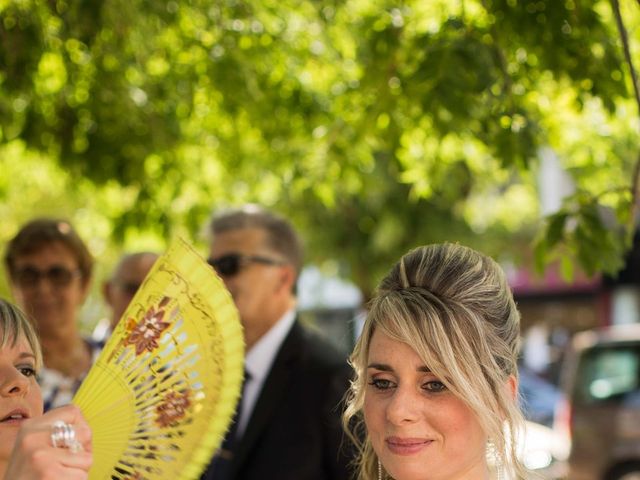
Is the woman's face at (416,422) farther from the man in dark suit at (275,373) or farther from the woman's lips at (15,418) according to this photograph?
the man in dark suit at (275,373)

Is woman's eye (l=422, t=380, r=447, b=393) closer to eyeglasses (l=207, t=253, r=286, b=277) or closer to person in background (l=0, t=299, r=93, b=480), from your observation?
person in background (l=0, t=299, r=93, b=480)

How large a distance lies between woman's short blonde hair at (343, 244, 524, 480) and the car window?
7982 millimetres

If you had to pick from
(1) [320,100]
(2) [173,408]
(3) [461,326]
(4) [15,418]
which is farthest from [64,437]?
(1) [320,100]

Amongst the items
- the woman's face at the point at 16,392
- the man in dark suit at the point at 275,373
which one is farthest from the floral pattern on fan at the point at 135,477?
the man in dark suit at the point at 275,373

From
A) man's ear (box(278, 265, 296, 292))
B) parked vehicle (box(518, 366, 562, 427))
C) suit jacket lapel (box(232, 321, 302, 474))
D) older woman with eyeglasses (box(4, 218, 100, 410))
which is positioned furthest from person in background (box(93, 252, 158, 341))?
parked vehicle (box(518, 366, 562, 427))

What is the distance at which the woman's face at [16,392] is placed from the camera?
232 centimetres

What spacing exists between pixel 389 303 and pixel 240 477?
4.71 feet

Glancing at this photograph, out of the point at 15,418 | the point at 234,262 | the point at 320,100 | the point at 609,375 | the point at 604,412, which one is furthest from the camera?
the point at 609,375

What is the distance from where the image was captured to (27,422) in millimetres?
1901

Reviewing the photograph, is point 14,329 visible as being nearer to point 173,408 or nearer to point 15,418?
point 15,418

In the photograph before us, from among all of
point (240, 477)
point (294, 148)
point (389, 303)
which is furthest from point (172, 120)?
point (389, 303)

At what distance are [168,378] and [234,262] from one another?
8.11 feet

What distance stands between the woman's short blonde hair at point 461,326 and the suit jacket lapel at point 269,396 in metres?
1.14

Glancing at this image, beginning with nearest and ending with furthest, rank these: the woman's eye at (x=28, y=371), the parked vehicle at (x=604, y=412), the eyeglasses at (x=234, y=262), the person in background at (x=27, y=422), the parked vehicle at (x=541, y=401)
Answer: the person in background at (x=27, y=422) → the woman's eye at (x=28, y=371) → the eyeglasses at (x=234, y=262) → the parked vehicle at (x=604, y=412) → the parked vehicle at (x=541, y=401)
